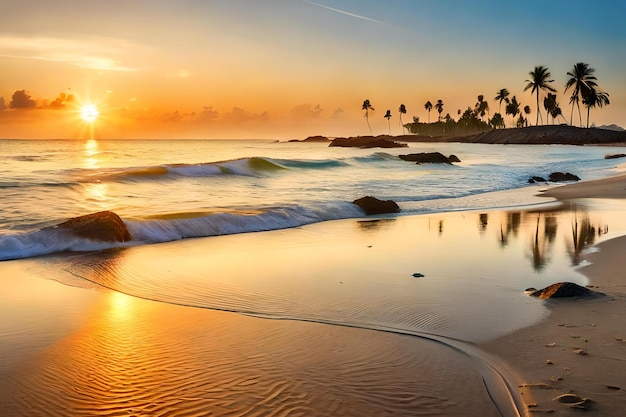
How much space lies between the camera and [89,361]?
4.86 m

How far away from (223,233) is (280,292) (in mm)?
5956

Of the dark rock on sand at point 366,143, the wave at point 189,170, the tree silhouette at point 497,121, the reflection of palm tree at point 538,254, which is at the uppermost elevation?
the tree silhouette at point 497,121

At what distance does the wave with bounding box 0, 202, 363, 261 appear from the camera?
34.8 feet

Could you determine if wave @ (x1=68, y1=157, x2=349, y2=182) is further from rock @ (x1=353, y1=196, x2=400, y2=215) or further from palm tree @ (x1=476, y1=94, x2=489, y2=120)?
palm tree @ (x1=476, y1=94, x2=489, y2=120)

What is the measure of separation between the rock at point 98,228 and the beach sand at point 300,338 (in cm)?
109

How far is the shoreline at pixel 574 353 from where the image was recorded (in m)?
4.02

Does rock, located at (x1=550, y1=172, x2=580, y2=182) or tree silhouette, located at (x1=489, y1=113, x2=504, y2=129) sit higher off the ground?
tree silhouette, located at (x1=489, y1=113, x2=504, y2=129)

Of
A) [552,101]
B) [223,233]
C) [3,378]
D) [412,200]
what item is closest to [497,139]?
[552,101]

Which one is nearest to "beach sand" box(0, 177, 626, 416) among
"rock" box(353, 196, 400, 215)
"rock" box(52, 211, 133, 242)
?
"rock" box(52, 211, 133, 242)

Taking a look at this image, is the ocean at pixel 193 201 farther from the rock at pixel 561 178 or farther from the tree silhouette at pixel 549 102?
the tree silhouette at pixel 549 102

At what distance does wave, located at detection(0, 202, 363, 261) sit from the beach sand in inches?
30.2

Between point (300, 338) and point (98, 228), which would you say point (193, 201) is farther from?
point (300, 338)

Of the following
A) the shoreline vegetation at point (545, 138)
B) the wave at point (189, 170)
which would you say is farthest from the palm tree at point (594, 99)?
the wave at point (189, 170)

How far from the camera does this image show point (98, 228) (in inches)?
437
